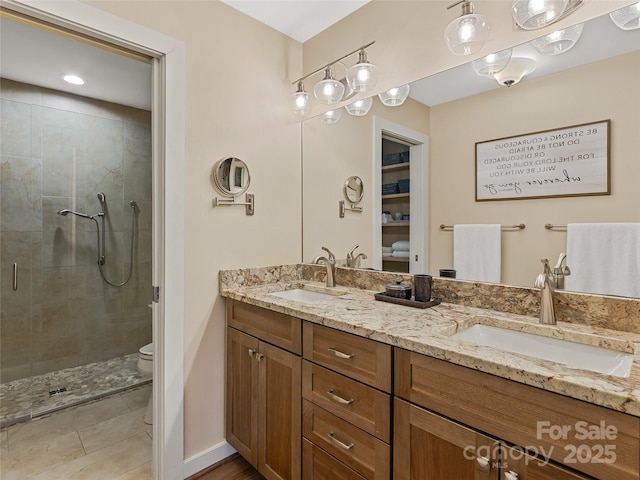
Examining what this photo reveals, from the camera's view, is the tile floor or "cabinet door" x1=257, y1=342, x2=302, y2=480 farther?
the tile floor

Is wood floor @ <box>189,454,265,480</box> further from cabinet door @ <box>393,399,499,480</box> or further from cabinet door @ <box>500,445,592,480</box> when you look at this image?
cabinet door @ <box>500,445,592,480</box>

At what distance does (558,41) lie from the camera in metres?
1.24

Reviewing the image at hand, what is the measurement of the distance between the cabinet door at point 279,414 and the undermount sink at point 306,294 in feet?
1.34

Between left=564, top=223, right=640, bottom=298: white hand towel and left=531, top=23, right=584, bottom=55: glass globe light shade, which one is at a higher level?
left=531, top=23, right=584, bottom=55: glass globe light shade

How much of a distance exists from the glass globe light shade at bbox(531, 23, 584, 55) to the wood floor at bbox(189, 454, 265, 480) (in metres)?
2.33

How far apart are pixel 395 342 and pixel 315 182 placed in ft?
4.72

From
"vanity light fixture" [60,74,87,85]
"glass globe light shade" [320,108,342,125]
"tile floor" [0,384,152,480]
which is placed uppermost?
"vanity light fixture" [60,74,87,85]

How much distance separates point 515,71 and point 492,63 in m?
0.10

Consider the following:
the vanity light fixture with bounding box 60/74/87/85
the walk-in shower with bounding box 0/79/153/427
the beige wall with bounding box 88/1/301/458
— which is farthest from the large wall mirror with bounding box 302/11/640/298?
the walk-in shower with bounding box 0/79/153/427

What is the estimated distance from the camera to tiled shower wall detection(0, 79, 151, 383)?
8.59ft

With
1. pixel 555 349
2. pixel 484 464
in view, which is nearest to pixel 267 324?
pixel 484 464

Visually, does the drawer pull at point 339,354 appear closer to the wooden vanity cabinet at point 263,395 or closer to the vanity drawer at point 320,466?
the wooden vanity cabinet at point 263,395

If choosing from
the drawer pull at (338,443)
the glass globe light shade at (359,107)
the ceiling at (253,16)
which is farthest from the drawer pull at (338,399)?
the glass globe light shade at (359,107)

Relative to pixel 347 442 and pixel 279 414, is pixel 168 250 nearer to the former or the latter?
pixel 279 414
